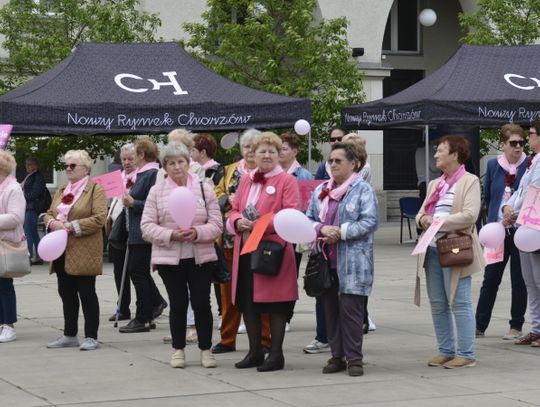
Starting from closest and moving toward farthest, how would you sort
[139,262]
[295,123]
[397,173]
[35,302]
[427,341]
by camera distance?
[427,341], [139,262], [35,302], [295,123], [397,173]

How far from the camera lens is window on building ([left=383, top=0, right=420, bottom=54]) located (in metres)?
33.4

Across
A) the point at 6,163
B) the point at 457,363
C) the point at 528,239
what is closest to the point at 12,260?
the point at 6,163

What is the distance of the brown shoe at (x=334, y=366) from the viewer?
29.6ft

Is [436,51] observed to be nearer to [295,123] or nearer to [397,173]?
[397,173]

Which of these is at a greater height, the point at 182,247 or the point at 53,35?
the point at 53,35

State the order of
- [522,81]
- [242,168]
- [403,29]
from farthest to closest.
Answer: [403,29] < [522,81] < [242,168]

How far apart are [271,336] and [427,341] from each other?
1917mm

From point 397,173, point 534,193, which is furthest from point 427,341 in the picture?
point 397,173

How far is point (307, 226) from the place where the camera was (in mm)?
8570

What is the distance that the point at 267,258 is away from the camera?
8.91 m

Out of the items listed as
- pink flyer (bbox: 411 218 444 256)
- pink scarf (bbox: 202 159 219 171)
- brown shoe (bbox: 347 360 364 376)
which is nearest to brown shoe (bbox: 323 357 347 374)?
brown shoe (bbox: 347 360 364 376)

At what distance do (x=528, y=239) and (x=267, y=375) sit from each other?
233 cm

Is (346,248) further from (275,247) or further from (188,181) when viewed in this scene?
(188,181)

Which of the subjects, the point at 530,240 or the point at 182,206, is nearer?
the point at 182,206
